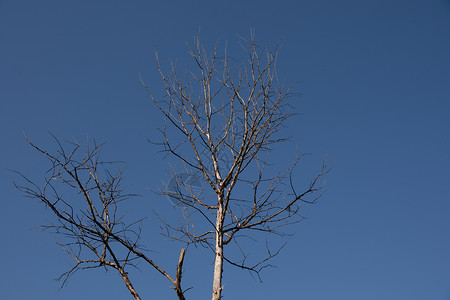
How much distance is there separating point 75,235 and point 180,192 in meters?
0.81

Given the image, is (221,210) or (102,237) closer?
(102,237)

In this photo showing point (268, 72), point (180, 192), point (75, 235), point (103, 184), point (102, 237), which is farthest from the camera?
point (268, 72)

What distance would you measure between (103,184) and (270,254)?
1.27 m

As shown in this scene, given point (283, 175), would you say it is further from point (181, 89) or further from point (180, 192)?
point (181, 89)

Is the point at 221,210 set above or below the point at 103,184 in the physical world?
below

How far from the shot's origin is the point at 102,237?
252 centimetres

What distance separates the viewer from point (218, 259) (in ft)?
8.67

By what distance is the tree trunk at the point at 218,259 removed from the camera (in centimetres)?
248

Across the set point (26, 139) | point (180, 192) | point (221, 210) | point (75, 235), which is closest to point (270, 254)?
point (221, 210)

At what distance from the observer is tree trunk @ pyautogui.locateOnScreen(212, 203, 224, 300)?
248 cm

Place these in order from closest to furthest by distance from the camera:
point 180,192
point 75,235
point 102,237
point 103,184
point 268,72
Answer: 1. point 102,237
2. point 75,235
3. point 103,184
4. point 180,192
5. point 268,72

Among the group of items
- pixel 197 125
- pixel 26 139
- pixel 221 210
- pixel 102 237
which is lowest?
pixel 102 237

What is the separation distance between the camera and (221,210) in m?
2.84

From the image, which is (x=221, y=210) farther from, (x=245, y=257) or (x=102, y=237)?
(x=102, y=237)
